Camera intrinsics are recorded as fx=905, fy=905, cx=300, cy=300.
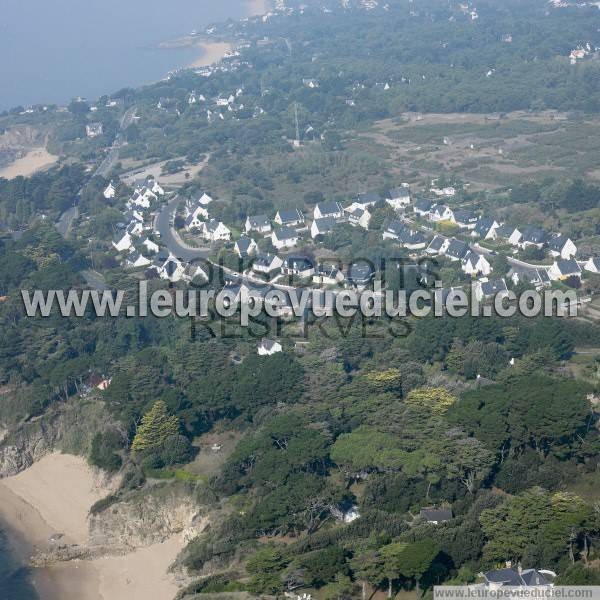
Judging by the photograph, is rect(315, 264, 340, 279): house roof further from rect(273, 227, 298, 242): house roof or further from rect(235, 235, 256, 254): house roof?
rect(273, 227, 298, 242): house roof

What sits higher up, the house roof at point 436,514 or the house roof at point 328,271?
the house roof at point 328,271

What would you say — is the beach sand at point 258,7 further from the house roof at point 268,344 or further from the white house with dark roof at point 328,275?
the house roof at point 268,344

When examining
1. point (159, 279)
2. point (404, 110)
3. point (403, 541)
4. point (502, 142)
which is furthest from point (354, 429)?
point (404, 110)

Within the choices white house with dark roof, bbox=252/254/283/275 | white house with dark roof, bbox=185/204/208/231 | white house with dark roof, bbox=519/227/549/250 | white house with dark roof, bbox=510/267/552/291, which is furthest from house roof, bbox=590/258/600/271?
white house with dark roof, bbox=185/204/208/231

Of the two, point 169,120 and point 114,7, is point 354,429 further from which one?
point 114,7

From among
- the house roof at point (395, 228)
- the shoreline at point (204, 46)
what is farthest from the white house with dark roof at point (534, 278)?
the shoreline at point (204, 46)

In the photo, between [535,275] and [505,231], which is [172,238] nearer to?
[505,231]
